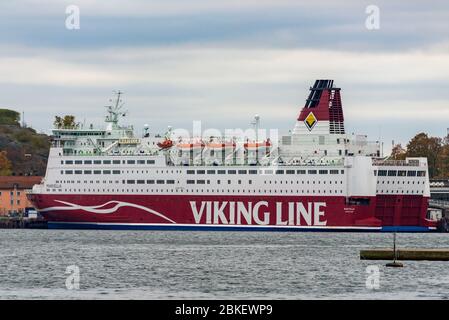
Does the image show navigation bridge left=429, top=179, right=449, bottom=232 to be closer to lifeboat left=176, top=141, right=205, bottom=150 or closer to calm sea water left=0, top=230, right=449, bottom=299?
lifeboat left=176, top=141, right=205, bottom=150

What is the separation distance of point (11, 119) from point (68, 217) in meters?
101

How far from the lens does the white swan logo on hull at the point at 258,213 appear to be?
97.2 metres

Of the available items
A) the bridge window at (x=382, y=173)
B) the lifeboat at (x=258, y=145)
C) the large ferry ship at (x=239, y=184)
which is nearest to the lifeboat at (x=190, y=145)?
the large ferry ship at (x=239, y=184)

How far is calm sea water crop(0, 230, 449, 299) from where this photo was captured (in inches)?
2003

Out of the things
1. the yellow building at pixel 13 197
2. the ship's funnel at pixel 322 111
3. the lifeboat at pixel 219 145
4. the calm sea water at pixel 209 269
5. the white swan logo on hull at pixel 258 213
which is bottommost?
the calm sea water at pixel 209 269

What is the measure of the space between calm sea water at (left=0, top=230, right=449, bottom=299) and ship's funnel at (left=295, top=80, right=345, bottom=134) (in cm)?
1434

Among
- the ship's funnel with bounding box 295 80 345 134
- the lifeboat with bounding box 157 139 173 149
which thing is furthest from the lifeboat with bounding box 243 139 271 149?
the lifeboat with bounding box 157 139 173 149

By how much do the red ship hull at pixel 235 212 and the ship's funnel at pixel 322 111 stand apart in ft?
24.2

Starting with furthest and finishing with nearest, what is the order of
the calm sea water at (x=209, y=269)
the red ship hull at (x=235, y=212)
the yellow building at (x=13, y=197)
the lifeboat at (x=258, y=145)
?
the yellow building at (x=13, y=197) < the lifeboat at (x=258, y=145) < the red ship hull at (x=235, y=212) < the calm sea water at (x=209, y=269)

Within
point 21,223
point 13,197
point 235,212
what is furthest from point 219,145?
point 13,197

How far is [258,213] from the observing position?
321ft

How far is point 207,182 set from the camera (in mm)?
98438

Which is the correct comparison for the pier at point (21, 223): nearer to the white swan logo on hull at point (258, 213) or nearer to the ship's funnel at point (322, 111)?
the white swan logo on hull at point (258, 213)
